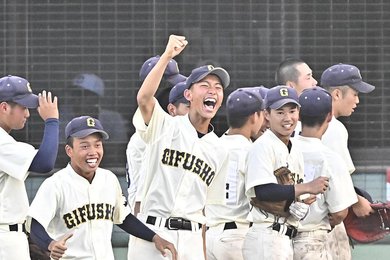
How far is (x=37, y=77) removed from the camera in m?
12.5

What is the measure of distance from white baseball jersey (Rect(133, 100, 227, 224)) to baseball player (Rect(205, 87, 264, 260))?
698 mm

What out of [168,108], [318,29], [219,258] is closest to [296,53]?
[318,29]

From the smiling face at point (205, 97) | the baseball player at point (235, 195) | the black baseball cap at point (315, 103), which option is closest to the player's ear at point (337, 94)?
the baseball player at point (235, 195)

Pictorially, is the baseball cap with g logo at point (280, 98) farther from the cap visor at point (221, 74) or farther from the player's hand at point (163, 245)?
the player's hand at point (163, 245)

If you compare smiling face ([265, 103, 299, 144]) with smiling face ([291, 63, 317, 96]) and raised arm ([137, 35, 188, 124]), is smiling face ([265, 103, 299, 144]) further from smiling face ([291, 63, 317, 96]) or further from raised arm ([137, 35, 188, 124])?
smiling face ([291, 63, 317, 96])

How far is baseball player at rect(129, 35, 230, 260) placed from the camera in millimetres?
7793

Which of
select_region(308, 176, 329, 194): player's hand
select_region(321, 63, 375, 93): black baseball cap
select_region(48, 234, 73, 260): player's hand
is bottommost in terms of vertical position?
select_region(48, 234, 73, 260): player's hand

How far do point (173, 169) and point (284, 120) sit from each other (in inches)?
26.9

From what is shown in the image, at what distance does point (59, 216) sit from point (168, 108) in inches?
75.9

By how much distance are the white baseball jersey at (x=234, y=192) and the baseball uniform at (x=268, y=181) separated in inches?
26.1

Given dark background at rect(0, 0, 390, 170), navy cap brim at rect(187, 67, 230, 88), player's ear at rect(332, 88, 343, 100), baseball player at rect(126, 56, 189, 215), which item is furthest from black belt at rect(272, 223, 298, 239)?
dark background at rect(0, 0, 390, 170)

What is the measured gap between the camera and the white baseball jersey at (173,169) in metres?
7.80

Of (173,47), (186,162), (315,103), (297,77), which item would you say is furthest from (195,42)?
(173,47)

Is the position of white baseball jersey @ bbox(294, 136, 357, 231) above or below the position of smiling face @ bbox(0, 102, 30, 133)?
below
